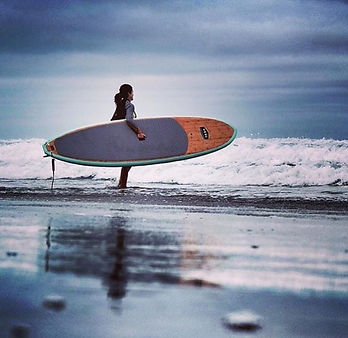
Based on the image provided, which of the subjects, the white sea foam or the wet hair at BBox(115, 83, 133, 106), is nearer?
the wet hair at BBox(115, 83, 133, 106)

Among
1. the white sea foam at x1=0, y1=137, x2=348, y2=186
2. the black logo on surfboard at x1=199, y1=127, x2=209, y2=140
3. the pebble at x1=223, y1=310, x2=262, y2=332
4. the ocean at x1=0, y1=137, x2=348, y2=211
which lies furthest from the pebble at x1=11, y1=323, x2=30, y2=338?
the white sea foam at x1=0, y1=137, x2=348, y2=186

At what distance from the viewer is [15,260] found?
393cm

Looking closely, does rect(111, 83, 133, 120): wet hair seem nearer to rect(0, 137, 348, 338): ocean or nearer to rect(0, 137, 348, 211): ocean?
rect(0, 137, 348, 211): ocean

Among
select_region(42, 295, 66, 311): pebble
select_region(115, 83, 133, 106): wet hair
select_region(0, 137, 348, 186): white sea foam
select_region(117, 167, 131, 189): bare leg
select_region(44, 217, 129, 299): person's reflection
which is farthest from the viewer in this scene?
select_region(0, 137, 348, 186): white sea foam

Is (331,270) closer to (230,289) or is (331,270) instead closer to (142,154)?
(230,289)

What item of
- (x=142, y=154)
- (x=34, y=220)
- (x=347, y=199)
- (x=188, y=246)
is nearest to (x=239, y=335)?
(x=188, y=246)

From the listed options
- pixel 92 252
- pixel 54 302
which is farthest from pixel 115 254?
pixel 54 302

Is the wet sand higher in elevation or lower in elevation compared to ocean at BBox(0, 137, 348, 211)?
lower

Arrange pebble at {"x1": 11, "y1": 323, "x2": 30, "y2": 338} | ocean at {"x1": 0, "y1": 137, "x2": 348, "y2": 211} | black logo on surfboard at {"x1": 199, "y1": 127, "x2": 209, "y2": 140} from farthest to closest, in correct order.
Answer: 1. black logo on surfboard at {"x1": 199, "y1": 127, "x2": 209, "y2": 140}
2. ocean at {"x1": 0, "y1": 137, "x2": 348, "y2": 211}
3. pebble at {"x1": 11, "y1": 323, "x2": 30, "y2": 338}

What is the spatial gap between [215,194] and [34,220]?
4.52m

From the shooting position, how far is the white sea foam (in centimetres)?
1471

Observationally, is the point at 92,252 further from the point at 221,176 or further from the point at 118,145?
the point at 221,176

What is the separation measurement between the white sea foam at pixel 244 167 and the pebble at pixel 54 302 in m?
11.3

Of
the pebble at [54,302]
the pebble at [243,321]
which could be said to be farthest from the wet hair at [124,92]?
the pebble at [243,321]
